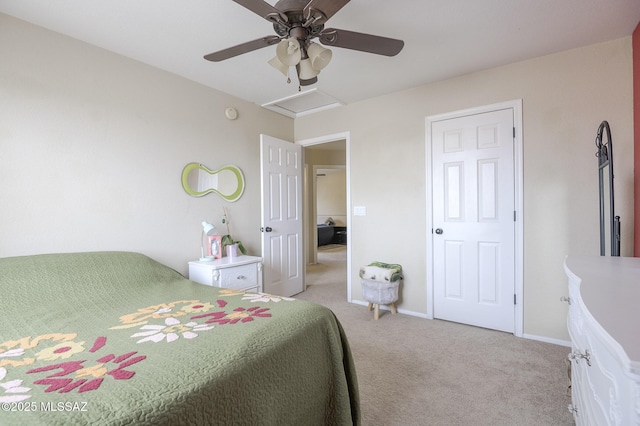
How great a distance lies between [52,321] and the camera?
139 cm

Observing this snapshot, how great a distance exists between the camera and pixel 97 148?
2.20m

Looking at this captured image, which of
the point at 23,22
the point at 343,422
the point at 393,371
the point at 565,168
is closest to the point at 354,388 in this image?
the point at 343,422

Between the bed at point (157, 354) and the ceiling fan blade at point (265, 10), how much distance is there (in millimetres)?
1472

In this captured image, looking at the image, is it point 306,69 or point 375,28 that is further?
point 375,28

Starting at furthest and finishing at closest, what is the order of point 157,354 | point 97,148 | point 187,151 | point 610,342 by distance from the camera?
point 187,151 → point 97,148 → point 157,354 → point 610,342

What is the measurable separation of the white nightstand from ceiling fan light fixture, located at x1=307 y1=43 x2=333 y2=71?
1827 mm

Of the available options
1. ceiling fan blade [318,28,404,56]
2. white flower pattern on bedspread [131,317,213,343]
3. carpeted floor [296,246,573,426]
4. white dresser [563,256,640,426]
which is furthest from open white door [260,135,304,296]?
white dresser [563,256,640,426]

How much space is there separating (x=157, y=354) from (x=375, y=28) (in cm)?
Result: 230

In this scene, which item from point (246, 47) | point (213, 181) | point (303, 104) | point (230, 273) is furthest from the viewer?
point (303, 104)

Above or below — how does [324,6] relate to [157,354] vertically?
above

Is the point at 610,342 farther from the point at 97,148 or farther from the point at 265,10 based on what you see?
the point at 97,148

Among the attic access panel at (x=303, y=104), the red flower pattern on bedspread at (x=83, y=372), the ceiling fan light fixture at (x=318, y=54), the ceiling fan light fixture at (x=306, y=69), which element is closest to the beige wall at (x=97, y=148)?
the attic access panel at (x=303, y=104)

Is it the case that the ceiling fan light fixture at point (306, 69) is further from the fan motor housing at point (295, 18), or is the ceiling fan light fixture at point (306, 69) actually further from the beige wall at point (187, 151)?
the beige wall at point (187, 151)

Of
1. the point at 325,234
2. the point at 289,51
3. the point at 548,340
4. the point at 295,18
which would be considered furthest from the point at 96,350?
the point at 325,234
